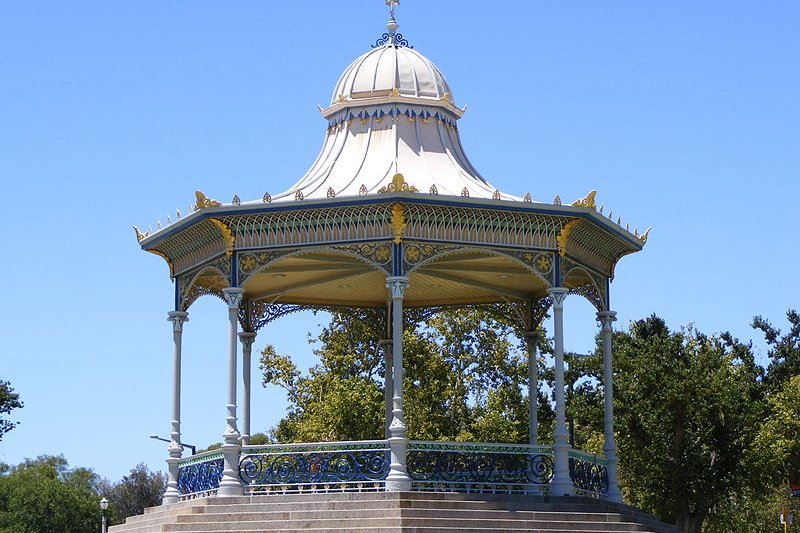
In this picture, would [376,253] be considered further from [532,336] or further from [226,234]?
[532,336]

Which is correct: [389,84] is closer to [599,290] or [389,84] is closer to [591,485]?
[599,290]

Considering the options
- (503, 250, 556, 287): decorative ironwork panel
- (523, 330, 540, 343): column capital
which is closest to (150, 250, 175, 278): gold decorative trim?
(503, 250, 556, 287): decorative ironwork panel

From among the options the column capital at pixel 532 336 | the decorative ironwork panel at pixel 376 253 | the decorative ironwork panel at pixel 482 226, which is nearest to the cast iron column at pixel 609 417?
the column capital at pixel 532 336

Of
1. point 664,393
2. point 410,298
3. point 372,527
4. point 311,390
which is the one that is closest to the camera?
point 372,527

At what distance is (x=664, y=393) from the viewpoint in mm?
43031

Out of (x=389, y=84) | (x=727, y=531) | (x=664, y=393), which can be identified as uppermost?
(x=389, y=84)

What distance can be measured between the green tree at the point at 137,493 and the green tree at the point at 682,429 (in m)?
54.9

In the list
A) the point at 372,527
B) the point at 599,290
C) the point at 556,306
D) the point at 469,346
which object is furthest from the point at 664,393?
the point at 372,527

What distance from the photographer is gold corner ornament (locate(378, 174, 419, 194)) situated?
2717cm

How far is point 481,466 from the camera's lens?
91.1 ft

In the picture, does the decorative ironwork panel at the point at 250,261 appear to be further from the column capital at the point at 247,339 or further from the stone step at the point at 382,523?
the stone step at the point at 382,523

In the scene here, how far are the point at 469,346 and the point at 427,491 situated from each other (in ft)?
62.1

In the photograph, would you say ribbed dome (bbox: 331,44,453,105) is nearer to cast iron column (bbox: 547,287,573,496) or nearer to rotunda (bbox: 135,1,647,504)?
rotunda (bbox: 135,1,647,504)

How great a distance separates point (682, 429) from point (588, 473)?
14955 millimetres
